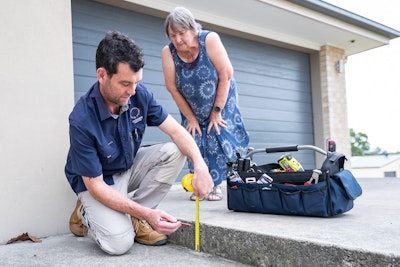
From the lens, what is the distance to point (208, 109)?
10.7 ft

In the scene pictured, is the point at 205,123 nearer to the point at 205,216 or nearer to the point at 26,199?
the point at 205,216

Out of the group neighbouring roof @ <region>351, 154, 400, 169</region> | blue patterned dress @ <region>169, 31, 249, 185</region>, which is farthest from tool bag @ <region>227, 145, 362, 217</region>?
neighbouring roof @ <region>351, 154, 400, 169</region>

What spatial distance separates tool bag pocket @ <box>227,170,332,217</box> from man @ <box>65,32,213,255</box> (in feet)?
1.46

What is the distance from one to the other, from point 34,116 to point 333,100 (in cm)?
574

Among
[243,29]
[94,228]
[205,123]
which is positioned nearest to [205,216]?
[94,228]

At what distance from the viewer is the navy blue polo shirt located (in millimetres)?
2080

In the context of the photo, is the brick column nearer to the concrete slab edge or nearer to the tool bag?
the tool bag

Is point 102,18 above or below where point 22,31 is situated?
above

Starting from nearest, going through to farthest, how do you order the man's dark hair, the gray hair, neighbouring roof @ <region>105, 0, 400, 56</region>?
the man's dark hair
the gray hair
neighbouring roof @ <region>105, 0, 400, 56</region>

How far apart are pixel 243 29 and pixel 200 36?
303cm

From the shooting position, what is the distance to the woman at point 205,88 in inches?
118

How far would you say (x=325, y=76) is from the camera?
23.2 ft

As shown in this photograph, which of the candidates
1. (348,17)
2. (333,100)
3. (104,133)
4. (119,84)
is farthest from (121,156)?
(333,100)

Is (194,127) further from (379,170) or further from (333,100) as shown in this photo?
(379,170)
